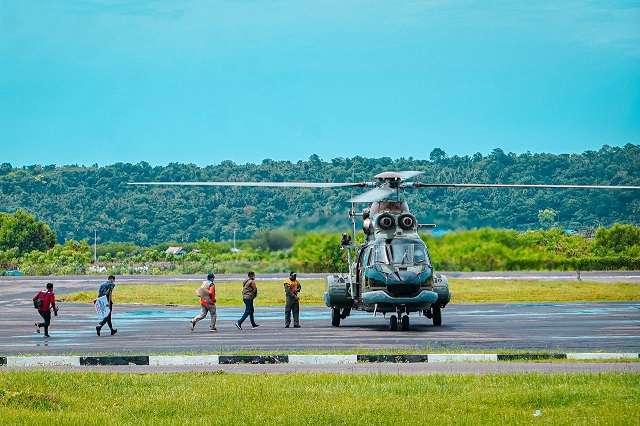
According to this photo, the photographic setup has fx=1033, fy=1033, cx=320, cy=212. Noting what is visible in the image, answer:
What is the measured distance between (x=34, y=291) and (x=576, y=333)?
43.4 m

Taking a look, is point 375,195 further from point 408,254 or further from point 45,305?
point 45,305

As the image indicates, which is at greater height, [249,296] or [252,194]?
[252,194]

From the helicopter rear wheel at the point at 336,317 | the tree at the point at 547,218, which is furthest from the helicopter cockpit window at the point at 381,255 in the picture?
the tree at the point at 547,218

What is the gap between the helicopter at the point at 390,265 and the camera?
2886 centimetres

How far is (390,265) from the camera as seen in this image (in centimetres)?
2923

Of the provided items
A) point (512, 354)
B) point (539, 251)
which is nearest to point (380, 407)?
point (512, 354)

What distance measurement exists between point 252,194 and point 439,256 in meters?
54.1

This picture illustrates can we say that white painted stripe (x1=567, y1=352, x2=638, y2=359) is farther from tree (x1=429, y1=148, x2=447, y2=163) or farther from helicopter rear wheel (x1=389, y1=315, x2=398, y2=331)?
tree (x1=429, y1=148, x2=447, y2=163)

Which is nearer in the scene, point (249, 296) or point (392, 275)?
point (392, 275)

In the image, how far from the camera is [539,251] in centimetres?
8344

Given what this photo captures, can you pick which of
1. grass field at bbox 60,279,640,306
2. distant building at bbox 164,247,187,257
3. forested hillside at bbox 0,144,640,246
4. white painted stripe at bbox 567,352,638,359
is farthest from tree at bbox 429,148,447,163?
white painted stripe at bbox 567,352,638,359

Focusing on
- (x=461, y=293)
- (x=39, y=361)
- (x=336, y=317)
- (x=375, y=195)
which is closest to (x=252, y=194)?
(x=461, y=293)

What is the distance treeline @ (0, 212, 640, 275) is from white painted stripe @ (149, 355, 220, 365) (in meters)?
32.9

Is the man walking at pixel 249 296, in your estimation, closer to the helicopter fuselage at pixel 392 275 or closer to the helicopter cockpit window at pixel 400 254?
the helicopter fuselage at pixel 392 275
